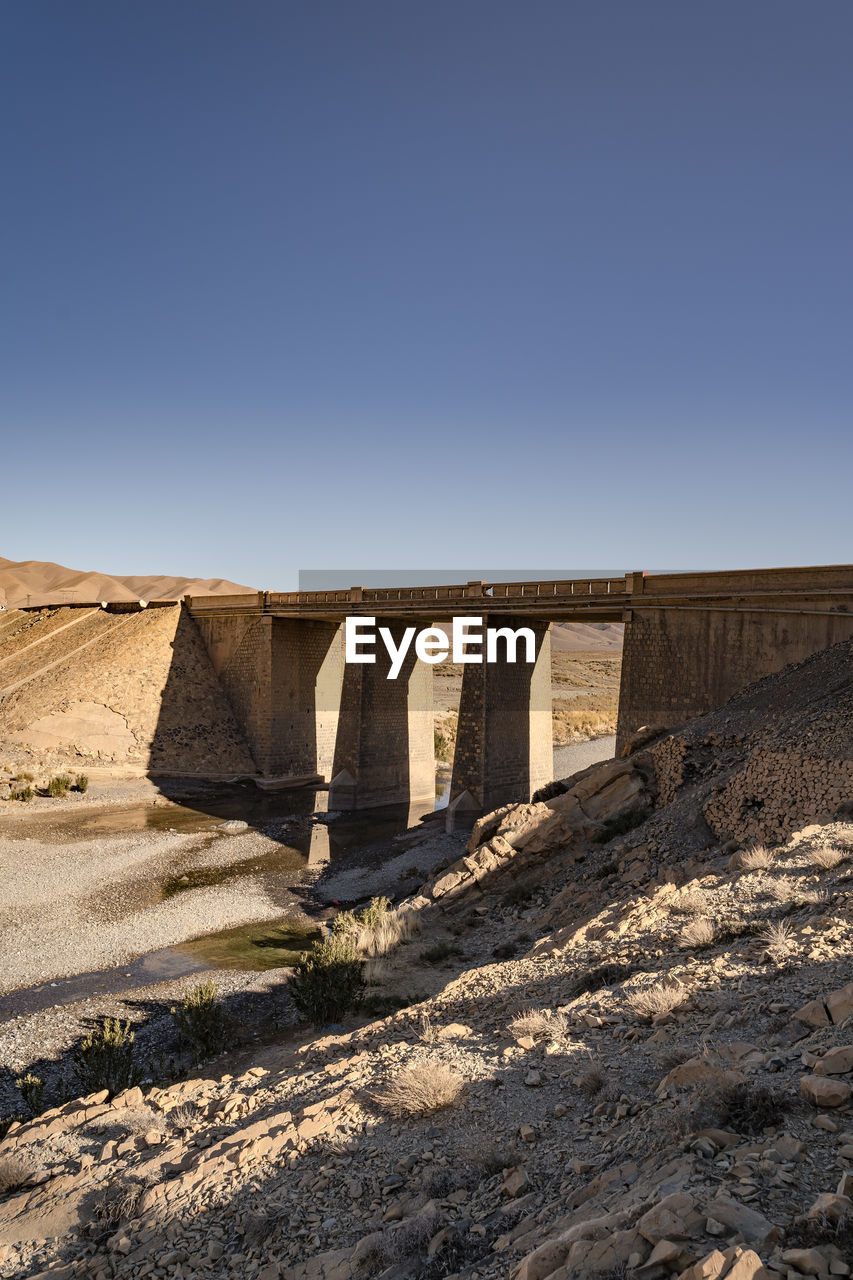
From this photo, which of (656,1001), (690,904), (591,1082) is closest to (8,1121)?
(591,1082)

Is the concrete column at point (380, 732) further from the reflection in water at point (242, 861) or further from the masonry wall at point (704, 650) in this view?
the masonry wall at point (704, 650)

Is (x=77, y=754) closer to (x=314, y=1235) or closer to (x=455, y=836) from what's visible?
(x=455, y=836)

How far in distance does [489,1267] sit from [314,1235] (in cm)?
133

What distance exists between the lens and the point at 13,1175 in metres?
6.53

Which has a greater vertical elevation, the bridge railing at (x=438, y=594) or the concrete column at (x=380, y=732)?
the bridge railing at (x=438, y=594)

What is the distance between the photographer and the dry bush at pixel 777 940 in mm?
6969

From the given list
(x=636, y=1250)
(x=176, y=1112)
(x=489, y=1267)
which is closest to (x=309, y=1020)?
(x=176, y=1112)

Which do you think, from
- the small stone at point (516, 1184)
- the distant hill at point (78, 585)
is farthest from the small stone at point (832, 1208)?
the distant hill at point (78, 585)

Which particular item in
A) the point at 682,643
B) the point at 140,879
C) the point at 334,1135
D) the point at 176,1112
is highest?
the point at 682,643

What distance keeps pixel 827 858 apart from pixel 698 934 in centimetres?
249

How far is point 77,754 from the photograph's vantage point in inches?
1319

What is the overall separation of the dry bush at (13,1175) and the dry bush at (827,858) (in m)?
8.71

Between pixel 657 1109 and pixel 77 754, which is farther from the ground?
pixel 657 1109

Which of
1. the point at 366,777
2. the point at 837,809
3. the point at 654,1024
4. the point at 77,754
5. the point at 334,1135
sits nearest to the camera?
the point at 334,1135
